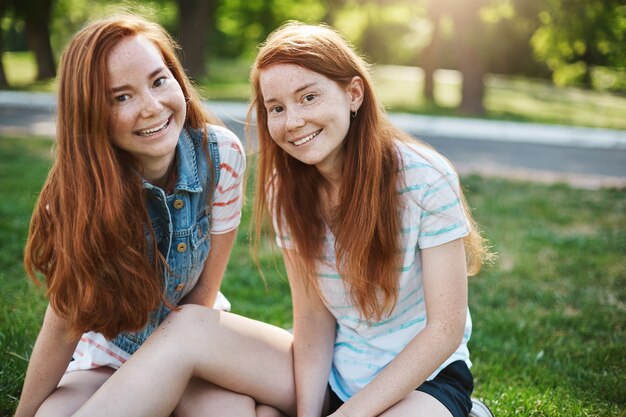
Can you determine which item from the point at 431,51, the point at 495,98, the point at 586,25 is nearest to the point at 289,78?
the point at 586,25

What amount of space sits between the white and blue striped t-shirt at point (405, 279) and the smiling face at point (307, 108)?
0.79ft

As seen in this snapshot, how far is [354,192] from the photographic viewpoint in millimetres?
2182

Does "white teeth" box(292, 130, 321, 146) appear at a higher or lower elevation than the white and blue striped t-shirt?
higher

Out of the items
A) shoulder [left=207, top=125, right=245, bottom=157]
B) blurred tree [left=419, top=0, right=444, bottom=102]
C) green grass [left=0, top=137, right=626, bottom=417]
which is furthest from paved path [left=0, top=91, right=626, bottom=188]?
shoulder [left=207, top=125, right=245, bottom=157]

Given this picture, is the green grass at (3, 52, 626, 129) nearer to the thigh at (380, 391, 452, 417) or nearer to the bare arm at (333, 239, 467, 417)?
the bare arm at (333, 239, 467, 417)

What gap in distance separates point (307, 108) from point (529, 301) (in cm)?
247

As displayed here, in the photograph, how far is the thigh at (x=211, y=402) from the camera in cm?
214

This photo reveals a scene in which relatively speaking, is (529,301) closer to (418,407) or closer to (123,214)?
(418,407)

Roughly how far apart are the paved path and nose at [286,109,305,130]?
15.1 ft

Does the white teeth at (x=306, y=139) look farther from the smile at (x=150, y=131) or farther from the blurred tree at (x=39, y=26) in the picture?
the blurred tree at (x=39, y=26)

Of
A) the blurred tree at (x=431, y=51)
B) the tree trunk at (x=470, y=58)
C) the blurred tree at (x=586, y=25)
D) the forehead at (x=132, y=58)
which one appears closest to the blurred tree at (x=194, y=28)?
the blurred tree at (x=431, y=51)

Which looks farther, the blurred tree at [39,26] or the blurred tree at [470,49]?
the blurred tree at [39,26]

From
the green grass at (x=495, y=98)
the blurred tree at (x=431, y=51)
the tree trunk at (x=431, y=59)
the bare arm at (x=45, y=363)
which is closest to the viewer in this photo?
the bare arm at (x=45, y=363)

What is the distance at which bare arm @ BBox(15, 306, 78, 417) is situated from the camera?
2174 mm
